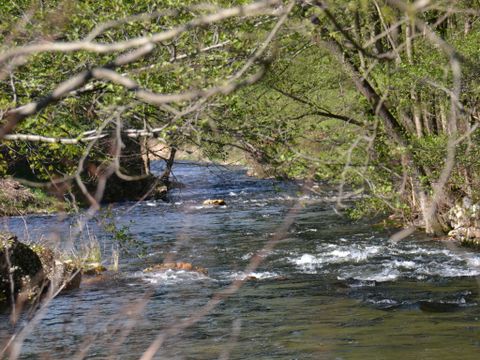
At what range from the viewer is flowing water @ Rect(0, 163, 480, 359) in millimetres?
10703

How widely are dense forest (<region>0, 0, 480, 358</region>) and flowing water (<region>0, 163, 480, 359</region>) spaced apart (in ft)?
2.74

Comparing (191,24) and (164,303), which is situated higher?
(191,24)

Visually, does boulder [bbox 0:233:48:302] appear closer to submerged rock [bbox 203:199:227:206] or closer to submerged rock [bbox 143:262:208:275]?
submerged rock [bbox 143:262:208:275]

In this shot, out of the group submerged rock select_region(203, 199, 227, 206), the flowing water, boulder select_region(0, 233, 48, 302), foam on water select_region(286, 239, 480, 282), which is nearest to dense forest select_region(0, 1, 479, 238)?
the flowing water

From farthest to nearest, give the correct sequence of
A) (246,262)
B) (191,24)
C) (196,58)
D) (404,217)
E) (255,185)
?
(255,185), (404,217), (246,262), (196,58), (191,24)

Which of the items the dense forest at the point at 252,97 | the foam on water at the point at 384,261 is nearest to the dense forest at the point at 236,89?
the dense forest at the point at 252,97

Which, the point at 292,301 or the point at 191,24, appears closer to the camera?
the point at 191,24

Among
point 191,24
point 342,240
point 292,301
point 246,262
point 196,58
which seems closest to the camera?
point 191,24

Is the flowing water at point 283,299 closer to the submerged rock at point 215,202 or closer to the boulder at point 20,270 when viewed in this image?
the boulder at point 20,270

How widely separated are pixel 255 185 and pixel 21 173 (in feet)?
32.9

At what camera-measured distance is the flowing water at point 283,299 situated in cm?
1070

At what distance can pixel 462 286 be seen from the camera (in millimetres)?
14086

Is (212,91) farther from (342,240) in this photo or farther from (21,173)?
(21,173)

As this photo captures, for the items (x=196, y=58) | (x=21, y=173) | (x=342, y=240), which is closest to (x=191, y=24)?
(x=196, y=58)
